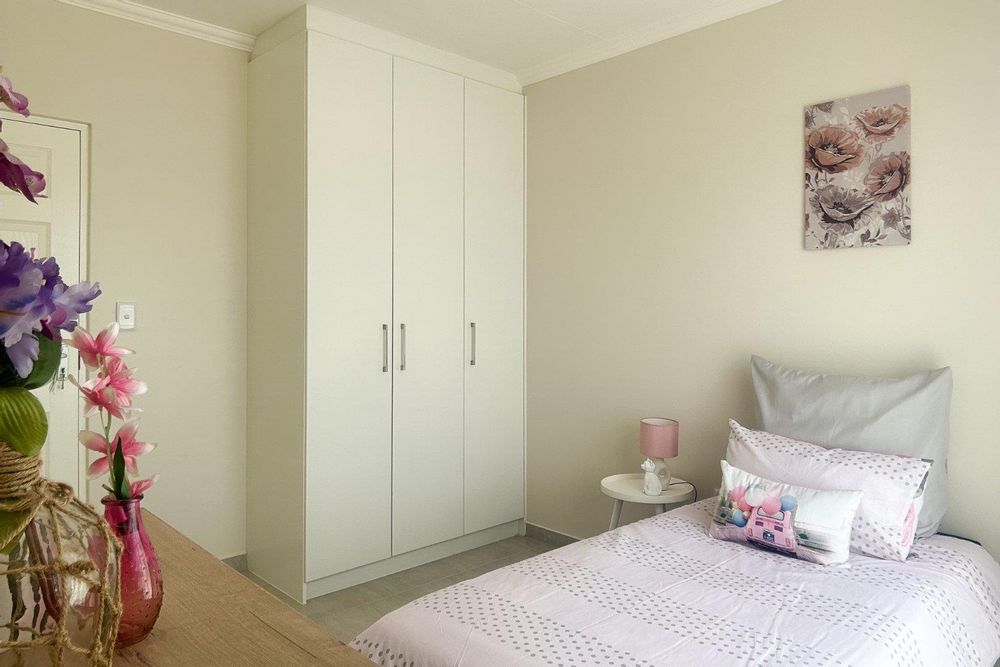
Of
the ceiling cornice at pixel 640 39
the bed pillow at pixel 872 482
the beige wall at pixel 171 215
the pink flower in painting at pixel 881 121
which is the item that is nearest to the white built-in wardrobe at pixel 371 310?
the beige wall at pixel 171 215

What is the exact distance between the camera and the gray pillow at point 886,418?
2.44 meters

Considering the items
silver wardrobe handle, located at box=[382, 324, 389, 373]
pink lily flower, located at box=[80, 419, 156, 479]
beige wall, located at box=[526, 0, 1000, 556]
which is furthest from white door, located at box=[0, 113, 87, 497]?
pink lily flower, located at box=[80, 419, 156, 479]

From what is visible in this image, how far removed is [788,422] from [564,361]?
1459 millimetres

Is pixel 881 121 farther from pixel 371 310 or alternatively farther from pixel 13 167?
pixel 13 167

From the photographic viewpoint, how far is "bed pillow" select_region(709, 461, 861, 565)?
223 cm

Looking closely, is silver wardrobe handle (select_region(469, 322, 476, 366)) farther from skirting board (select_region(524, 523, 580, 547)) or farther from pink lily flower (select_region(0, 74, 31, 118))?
pink lily flower (select_region(0, 74, 31, 118))

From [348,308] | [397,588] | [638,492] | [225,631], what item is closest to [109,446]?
[225,631]

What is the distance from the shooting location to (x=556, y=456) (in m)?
4.01

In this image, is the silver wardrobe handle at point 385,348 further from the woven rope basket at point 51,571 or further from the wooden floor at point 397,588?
the woven rope basket at point 51,571

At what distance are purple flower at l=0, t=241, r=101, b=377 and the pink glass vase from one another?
324 mm

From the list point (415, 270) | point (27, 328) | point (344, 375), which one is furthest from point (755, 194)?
point (27, 328)

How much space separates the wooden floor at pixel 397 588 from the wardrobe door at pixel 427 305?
0.50 feet

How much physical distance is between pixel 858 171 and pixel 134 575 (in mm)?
2862

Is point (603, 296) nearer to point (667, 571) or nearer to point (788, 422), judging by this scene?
point (788, 422)
